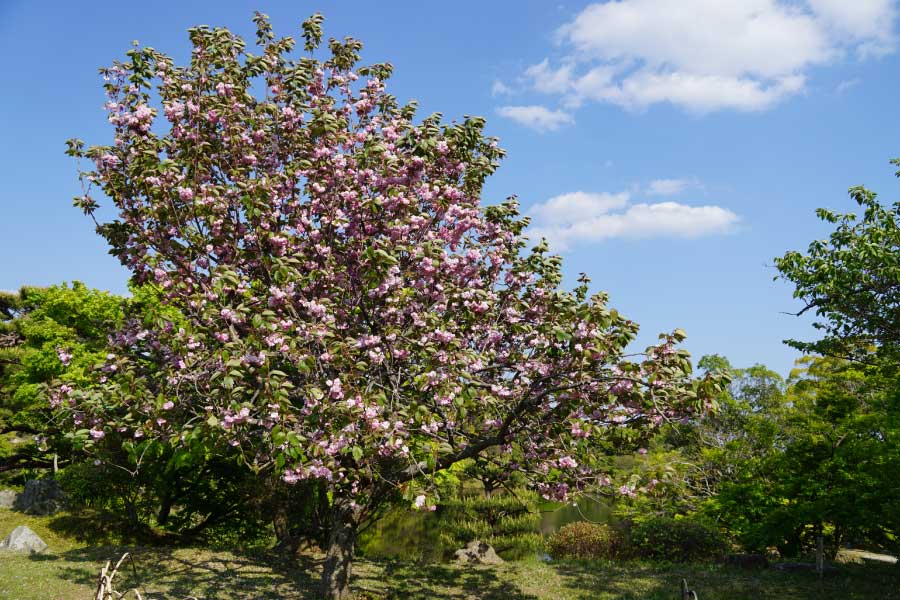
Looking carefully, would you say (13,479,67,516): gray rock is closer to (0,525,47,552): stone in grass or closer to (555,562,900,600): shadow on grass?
(0,525,47,552): stone in grass

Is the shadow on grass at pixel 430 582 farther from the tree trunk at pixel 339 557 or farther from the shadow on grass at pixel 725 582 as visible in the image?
the shadow on grass at pixel 725 582

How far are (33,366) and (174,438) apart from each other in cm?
2167

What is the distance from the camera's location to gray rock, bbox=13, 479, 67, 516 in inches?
1046

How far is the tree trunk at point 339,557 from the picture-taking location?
45.8 ft

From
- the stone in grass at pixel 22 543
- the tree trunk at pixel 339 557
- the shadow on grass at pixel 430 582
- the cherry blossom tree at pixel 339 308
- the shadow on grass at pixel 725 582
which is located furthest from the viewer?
the stone in grass at pixel 22 543

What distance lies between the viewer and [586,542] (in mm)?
23922

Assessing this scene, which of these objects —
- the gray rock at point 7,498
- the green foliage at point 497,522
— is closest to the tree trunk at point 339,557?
the green foliage at point 497,522

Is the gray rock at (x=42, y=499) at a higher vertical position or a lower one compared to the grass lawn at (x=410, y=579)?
higher

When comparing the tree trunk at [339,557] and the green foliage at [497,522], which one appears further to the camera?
the green foliage at [497,522]

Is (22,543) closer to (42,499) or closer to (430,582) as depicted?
(42,499)

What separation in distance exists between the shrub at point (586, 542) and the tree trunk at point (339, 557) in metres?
12.3

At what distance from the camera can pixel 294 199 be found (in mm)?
12125

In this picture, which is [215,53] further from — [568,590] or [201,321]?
[568,590]

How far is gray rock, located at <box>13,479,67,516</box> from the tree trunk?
18.6 metres
